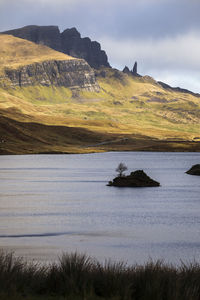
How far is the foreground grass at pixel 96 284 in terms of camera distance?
597 inches

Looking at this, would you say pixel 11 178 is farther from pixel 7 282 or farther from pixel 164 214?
pixel 7 282

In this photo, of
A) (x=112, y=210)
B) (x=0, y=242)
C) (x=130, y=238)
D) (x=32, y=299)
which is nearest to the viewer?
(x=32, y=299)

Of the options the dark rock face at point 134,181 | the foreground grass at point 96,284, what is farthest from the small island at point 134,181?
the foreground grass at point 96,284

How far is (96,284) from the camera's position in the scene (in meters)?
16.5

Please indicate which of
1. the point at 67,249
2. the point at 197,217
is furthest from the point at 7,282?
the point at 197,217

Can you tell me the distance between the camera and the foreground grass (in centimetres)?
1516

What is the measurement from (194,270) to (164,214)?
3597 cm

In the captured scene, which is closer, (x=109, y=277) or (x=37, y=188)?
(x=109, y=277)

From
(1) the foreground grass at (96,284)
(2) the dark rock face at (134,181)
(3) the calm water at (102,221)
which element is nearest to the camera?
(1) the foreground grass at (96,284)

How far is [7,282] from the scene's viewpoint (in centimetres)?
1553

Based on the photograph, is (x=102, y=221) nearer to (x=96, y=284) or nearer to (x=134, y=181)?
(x=96, y=284)

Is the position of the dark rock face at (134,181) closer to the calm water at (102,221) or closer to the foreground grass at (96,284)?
the calm water at (102,221)

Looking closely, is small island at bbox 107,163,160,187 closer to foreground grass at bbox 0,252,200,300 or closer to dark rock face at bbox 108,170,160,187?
dark rock face at bbox 108,170,160,187

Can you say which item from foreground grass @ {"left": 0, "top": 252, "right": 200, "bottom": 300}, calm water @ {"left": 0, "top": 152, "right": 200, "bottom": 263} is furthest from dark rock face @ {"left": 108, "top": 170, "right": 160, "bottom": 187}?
foreground grass @ {"left": 0, "top": 252, "right": 200, "bottom": 300}
